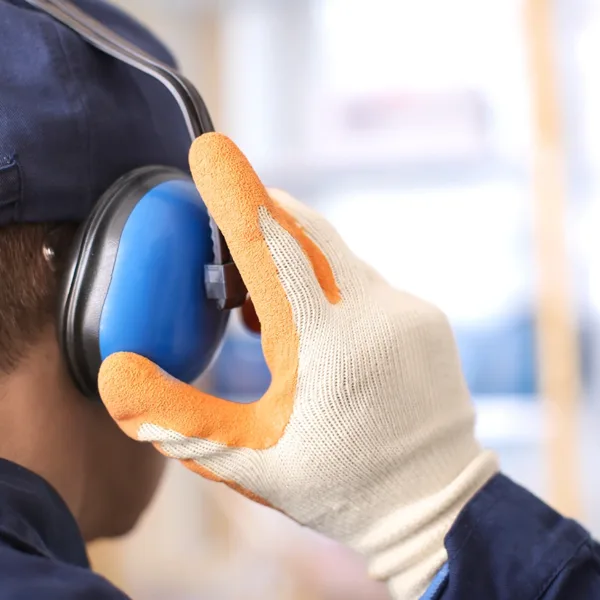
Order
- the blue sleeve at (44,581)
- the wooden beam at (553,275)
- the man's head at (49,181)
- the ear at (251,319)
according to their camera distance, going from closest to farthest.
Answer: the blue sleeve at (44,581)
the man's head at (49,181)
the ear at (251,319)
the wooden beam at (553,275)

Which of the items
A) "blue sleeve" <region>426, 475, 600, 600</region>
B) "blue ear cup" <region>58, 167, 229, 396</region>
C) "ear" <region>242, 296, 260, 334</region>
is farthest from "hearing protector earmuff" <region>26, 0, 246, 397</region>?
"blue sleeve" <region>426, 475, 600, 600</region>

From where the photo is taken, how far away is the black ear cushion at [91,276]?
0.55 m

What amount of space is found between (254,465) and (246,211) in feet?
0.56

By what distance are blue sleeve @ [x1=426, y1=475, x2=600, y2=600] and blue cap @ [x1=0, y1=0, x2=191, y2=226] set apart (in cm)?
36

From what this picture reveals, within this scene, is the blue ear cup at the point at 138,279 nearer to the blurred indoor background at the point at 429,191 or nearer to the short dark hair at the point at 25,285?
the short dark hair at the point at 25,285

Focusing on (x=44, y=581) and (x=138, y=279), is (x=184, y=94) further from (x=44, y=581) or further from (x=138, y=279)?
(x=44, y=581)

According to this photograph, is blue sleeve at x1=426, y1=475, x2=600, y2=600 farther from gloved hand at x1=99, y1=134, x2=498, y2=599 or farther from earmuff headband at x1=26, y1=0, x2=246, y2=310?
earmuff headband at x1=26, y1=0, x2=246, y2=310

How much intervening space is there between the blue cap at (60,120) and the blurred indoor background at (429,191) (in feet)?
4.22

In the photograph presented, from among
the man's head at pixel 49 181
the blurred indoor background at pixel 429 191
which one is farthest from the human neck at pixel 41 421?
the blurred indoor background at pixel 429 191

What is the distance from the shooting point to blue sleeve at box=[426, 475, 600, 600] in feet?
1.90

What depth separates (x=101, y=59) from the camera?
586 mm

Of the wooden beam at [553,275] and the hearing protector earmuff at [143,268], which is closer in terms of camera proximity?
the hearing protector earmuff at [143,268]

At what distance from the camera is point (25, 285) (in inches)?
22.3

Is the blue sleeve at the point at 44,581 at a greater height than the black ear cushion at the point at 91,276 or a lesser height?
lesser
